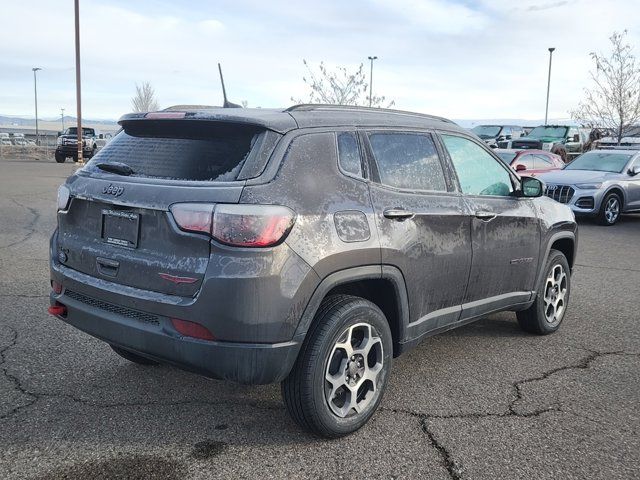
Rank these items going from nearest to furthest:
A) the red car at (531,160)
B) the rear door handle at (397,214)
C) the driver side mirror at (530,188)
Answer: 1. the rear door handle at (397,214)
2. the driver side mirror at (530,188)
3. the red car at (531,160)

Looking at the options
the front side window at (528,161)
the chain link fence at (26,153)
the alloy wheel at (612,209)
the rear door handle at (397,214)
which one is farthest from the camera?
the chain link fence at (26,153)

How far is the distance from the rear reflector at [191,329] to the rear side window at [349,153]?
1154mm

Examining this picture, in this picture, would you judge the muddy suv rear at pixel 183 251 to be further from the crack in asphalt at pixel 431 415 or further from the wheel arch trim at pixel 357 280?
the crack in asphalt at pixel 431 415

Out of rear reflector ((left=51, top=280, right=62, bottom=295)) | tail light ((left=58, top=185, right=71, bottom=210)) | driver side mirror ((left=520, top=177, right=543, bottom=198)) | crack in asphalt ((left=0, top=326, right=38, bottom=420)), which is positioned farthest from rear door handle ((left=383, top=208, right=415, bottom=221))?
crack in asphalt ((left=0, top=326, right=38, bottom=420))

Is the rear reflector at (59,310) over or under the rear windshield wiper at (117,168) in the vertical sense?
under

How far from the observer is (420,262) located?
3799 millimetres

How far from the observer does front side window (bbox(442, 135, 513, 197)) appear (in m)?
4.39

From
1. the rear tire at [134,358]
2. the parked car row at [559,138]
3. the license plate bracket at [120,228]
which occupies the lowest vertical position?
the rear tire at [134,358]

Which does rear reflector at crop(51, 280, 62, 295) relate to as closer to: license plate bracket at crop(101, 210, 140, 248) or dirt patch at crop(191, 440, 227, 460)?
license plate bracket at crop(101, 210, 140, 248)

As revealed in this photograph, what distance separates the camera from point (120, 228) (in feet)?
10.9

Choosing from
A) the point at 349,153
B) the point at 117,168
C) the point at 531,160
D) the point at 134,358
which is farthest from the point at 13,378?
the point at 531,160

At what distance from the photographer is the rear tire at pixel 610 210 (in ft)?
43.8

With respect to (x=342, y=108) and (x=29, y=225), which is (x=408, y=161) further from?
(x=29, y=225)

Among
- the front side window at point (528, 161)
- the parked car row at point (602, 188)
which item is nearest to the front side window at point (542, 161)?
the front side window at point (528, 161)
